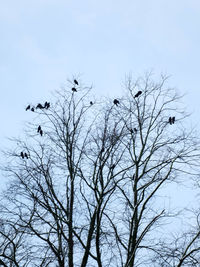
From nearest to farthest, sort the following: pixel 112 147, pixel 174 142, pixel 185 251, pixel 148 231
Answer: pixel 185 251 → pixel 148 231 → pixel 112 147 → pixel 174 142

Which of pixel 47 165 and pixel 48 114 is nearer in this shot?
pixel 47 165

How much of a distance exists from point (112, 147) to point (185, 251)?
3626 mm

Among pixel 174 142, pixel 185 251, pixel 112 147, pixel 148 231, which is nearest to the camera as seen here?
pixel 185 251

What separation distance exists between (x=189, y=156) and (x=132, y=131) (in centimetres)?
198

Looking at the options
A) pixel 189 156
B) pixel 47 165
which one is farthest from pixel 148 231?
pixel 47 165

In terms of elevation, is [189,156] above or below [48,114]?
below

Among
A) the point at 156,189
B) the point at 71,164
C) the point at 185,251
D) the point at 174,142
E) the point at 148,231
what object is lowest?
the point at 185,251

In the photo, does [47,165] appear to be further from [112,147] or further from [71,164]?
[112,147]

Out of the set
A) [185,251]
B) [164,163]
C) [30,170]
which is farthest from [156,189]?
[30,170]

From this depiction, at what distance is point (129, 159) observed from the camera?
12.0m

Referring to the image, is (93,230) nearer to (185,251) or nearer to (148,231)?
(148,231)

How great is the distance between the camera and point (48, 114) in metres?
12.5

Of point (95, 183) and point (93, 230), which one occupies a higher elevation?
point (95, 183)

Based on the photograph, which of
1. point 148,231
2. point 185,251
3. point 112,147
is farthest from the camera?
point 112,147
